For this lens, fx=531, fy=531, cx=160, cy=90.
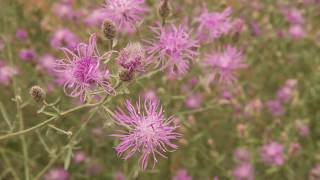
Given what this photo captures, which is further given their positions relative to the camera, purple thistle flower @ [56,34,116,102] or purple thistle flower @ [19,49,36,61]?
purple thistle flower @ [19,49,36,61]

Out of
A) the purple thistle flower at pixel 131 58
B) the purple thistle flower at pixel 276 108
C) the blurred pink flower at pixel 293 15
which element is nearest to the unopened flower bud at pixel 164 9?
the purple thistle flower at pixel 131 58

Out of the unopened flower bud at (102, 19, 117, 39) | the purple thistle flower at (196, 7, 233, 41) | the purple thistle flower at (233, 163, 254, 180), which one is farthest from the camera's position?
the purple thistle flower at (233, 163, 254, 180)

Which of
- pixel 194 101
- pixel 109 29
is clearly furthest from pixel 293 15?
pixel 109 29

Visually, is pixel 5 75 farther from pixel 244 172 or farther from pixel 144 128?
pixel 244 172

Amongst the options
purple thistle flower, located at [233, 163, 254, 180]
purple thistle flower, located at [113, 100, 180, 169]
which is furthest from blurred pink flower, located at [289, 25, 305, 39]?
purple thistle flower, located at [113, 100, 180, 169]

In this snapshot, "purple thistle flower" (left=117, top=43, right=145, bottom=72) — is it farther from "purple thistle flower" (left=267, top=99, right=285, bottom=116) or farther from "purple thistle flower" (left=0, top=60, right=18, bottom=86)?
"purple thistle flower" (left=267, top=99, right=285, bottom=116)

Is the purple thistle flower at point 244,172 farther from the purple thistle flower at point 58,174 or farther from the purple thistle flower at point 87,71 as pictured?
the purple thistle flower at point 87,71

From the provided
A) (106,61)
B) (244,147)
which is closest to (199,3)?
(244,147)

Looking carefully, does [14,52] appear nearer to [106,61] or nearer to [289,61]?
[106,61]
